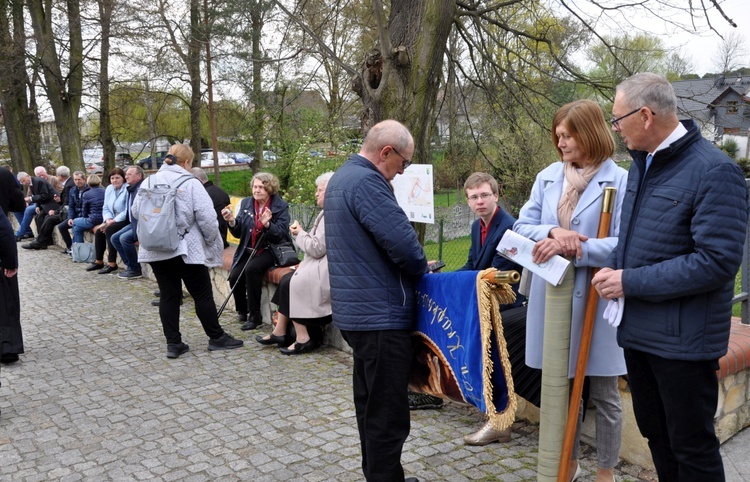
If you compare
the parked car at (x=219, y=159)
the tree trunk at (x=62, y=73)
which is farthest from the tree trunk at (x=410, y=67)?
the parked car at (x=219, y=159)

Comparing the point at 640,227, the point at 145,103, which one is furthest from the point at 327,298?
the point at 145,103

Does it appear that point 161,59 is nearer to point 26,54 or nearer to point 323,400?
point 26,54

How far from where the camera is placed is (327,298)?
604 centimetres

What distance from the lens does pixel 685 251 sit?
2.50 metres

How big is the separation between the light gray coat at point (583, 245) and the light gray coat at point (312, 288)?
2859 millimetres

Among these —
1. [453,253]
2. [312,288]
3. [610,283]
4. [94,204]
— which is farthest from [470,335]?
[94,204]

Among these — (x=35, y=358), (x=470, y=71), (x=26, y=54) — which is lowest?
(x=35, y=358)

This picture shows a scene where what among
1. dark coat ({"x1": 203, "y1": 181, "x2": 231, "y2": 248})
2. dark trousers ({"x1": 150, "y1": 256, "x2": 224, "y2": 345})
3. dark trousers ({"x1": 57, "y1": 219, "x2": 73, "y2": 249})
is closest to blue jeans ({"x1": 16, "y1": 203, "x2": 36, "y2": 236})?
dark trousers ({"x1": 57, "y1": 219, "x2": 73, "y2": 249})

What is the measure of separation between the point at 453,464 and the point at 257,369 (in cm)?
241

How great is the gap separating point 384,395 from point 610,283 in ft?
3.82

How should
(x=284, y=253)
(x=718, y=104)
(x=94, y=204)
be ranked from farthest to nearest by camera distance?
(x=94, y=204)
(x=284, y=253)
(x=718, y=104)

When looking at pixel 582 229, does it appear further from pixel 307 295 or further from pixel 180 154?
pixel 180 154

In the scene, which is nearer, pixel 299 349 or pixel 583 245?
pixel 583 245

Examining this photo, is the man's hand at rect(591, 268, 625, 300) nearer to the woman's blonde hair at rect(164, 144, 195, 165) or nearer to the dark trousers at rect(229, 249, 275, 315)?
the woman's blonde hair at rect(164, 144, 195, 165)
